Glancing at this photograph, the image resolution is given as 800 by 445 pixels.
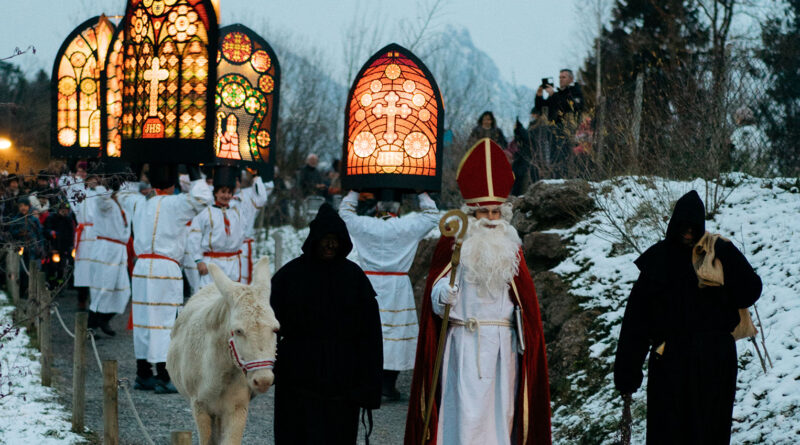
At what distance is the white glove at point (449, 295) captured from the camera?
5.89 m

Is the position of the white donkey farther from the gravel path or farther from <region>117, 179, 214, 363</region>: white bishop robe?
<region>117, 179, 214, 363</region>: white bishop robe

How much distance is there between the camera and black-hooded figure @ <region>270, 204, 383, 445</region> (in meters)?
5.50

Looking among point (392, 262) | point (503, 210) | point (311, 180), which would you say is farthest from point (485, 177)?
point (311, 180)

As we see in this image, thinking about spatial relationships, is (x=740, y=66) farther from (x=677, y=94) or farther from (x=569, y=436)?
(x=569, y=436)

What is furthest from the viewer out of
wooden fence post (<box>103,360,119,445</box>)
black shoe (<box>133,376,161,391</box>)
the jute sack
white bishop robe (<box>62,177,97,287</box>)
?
white bishop robe (<box>62,177,97,287</box>)

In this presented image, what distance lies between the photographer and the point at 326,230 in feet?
18.0

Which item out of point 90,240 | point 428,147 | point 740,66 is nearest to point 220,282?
point 428,147

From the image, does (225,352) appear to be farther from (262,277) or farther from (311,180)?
(311,180)

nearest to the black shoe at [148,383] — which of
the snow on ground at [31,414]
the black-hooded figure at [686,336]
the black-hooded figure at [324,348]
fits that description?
the snow on ground at [31,414]

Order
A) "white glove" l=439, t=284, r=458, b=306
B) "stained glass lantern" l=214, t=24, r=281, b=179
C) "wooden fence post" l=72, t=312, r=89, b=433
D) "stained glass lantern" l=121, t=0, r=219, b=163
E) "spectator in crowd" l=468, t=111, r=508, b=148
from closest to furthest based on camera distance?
"white glove" l=439, t=284, r=458, b=306 < "wooden fence post" l=72, t=312, r=89, b=433 < "stained glass lantern" l=121, t=0, r=219, b=163 < "stained glass lantern" l=214, t=24, r=281, b=179 < "spectator in crowd" l=468, t=111, r=508, b=148

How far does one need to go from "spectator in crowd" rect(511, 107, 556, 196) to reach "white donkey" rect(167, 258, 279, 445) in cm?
774

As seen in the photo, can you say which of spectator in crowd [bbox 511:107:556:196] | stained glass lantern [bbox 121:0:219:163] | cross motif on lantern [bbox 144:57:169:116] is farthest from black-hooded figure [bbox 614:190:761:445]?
spectator in crowd [bbox 511:107:556:196]

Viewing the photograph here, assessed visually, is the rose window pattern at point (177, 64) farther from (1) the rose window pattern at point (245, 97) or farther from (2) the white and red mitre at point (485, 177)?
(2) the white and red mitre at point (485, 177)

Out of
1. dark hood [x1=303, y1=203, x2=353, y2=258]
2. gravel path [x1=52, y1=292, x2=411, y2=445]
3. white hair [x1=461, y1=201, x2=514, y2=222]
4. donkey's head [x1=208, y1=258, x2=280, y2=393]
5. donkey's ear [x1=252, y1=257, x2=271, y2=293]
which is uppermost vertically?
white hair [x1=461, y1=201, x2=514, y2=222]
